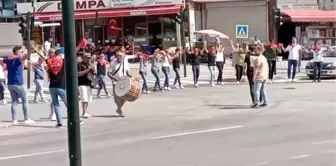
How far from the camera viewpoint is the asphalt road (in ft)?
30.5

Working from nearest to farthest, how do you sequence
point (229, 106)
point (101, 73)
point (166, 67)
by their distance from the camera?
point (229, 106), point (101, 73), point (166, 67)

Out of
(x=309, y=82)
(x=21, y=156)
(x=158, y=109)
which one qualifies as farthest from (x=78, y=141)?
(x=309, y=82)

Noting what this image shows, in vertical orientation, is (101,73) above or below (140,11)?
below

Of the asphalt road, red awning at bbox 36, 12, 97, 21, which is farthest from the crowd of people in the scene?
red awning at bbox 36, 12, 97, 21

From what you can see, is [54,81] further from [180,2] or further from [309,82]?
[180,2]

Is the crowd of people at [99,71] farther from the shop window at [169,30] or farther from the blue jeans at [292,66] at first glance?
the shop window at [169,30]

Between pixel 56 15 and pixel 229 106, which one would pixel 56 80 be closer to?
pixel 229 106

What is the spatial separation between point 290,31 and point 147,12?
10747mm

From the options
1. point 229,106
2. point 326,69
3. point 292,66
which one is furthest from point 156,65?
point 326,69

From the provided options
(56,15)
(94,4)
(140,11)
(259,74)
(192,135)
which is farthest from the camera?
(94,4)

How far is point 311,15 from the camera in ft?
147

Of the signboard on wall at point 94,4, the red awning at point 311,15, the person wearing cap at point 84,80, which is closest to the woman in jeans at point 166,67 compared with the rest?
the person wearing cap at point 84,80

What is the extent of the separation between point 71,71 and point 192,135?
26.9 ft

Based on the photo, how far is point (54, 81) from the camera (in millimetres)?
13578
